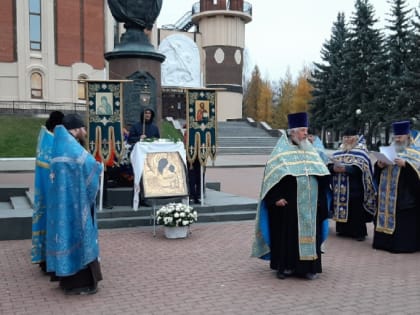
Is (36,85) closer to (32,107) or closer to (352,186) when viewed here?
(32,107)

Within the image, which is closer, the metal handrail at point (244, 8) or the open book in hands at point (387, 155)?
the open book in hands at point (387, 155)

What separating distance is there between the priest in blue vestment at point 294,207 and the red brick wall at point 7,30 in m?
34.3

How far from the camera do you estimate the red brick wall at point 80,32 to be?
37.3 meters

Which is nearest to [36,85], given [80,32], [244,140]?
[80,32]

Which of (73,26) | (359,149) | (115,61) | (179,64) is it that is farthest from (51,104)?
(359,149)

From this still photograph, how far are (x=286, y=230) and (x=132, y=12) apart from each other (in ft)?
25.1

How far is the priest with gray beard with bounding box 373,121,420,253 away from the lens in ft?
25.3

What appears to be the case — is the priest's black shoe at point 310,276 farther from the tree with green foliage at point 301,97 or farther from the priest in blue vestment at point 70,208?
the tree with green foliage at point 301,97

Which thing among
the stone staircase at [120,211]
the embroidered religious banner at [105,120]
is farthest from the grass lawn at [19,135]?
the embroidered religious banner at [105,120]

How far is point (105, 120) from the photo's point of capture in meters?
9.48

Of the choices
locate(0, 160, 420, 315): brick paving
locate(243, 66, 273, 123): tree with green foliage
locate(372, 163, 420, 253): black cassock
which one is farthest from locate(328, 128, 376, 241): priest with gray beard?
locate(243, 66, 273, 123): tree with green foliage

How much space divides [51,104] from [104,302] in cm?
3343

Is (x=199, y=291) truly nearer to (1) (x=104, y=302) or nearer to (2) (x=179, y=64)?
(1) (x=104, y=302)

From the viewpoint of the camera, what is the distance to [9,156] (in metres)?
23.0
